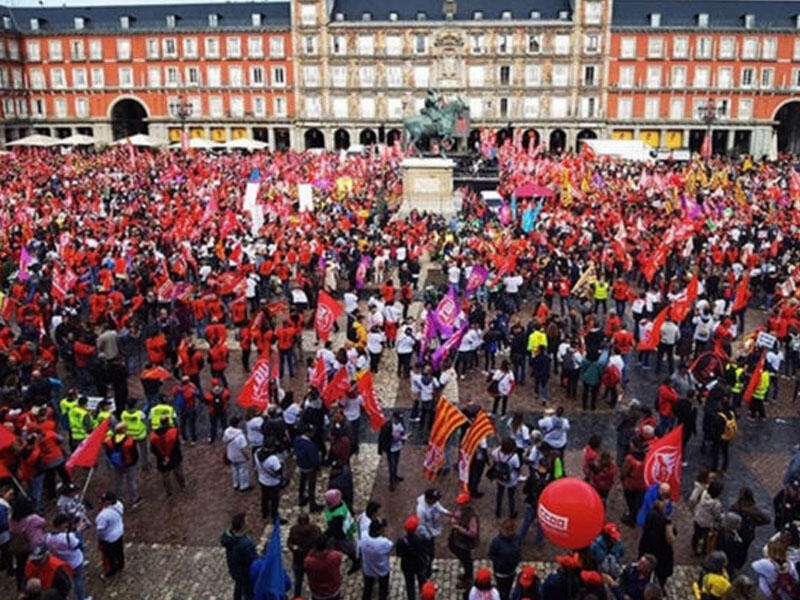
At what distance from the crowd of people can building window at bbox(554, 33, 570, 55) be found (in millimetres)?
37403

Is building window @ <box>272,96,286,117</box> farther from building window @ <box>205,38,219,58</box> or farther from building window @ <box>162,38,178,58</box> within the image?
building window @ <box>162,38,178,58</box>

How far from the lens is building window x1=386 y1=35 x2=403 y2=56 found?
6619cm

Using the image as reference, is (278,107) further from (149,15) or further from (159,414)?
(159,414)

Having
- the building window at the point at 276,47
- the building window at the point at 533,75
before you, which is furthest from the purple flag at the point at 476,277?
the building window at the point at 276,47

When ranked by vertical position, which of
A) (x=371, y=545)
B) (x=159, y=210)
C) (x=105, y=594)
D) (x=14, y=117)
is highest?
(x=14, y=117)

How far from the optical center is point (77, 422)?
1112 cm

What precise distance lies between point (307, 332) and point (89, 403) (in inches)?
286

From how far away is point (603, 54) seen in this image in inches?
2549

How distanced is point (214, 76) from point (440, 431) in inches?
2558

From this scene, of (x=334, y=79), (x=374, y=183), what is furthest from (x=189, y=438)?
(x=334, y=79)

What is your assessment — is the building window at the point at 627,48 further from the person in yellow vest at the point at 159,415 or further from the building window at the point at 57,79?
the person in yellow vest at the point at 159,415

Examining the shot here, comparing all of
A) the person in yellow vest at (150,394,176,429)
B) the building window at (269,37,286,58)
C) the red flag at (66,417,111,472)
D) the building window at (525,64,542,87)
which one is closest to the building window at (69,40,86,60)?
the building window at (269,37,286,58)

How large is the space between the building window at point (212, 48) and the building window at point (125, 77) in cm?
755

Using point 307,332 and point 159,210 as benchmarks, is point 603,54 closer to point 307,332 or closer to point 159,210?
point 159,210
